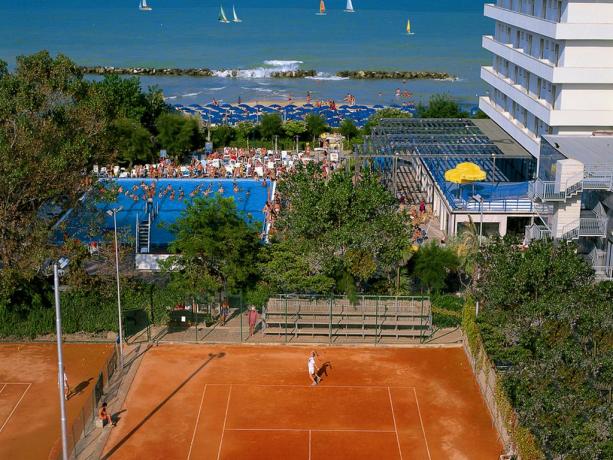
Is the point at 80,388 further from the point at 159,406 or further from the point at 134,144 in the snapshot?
the point at 134,144

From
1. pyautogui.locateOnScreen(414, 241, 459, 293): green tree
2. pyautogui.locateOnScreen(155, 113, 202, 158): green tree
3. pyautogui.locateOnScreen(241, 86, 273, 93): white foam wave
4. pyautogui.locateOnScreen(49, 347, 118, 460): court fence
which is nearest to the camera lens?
pyautogui.locateOnScreen(49, 347, 118, 460): court fence

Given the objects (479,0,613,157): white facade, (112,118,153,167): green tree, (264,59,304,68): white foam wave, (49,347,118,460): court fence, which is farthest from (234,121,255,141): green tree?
(264,59,304,68): white foam wave

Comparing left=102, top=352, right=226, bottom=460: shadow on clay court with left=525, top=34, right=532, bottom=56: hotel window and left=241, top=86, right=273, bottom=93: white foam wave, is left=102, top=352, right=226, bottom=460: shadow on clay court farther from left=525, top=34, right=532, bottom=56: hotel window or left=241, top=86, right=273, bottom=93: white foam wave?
left=241, top=86, right=273, bottom=93: white foam wave

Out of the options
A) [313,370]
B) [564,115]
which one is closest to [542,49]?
[564,115]

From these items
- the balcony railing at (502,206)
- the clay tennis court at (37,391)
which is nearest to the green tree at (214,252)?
the clay tennis court at (37,391)

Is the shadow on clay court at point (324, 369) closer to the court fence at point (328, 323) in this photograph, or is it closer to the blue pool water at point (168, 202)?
the court fence at point (328, 323)

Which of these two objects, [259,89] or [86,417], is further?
[259,89]

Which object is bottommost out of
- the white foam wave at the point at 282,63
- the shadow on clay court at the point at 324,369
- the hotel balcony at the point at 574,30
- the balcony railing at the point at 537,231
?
the shadow on clay court at the point at 324,369
